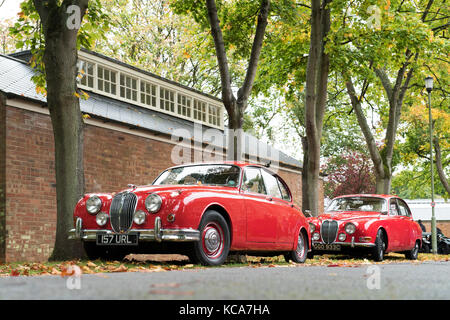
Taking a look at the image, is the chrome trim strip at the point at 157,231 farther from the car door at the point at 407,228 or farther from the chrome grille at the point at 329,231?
the car door at the point at 407,228

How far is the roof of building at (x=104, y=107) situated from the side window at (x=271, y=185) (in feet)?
19.2

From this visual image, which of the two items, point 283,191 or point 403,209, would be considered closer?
point 283,191

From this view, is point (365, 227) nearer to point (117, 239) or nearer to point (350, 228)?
point (350, 228)

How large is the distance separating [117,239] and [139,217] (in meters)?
0.46

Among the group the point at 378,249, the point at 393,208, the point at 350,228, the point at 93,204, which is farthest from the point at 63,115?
the point at 393,208

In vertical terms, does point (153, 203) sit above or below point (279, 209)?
above

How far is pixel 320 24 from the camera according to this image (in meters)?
14.5

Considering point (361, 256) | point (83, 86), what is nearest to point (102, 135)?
point (83, 86)

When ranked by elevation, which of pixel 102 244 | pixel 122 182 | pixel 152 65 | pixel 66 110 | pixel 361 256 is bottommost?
pixel 361 256

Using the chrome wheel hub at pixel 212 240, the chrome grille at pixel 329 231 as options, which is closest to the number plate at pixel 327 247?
the chrome grille at pixel 329 231

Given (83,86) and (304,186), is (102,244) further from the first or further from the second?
(83,86)

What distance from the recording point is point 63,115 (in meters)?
9.12
